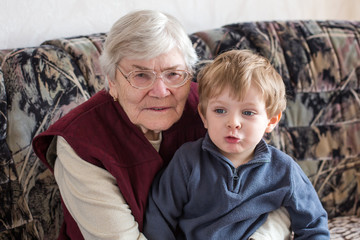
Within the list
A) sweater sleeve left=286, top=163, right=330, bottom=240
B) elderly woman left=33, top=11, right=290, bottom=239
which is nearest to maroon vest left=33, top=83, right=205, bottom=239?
elderly woman left=33, top=11, right=290, bottom=239

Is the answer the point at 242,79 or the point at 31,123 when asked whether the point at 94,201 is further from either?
the point at 242,79

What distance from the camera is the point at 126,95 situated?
142cm

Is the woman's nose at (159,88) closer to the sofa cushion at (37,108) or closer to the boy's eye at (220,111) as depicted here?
the boy's eye at (220,111)

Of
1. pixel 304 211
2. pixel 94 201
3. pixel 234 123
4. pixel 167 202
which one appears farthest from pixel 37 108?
pixel 304 211

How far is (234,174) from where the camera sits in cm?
135

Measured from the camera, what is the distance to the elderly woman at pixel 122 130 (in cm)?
135

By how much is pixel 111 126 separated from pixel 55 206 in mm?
456

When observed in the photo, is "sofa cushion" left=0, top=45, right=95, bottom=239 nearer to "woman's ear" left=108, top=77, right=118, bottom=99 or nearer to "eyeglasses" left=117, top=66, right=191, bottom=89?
"woman's ear" left=108, top=77, right=118, bottom=99

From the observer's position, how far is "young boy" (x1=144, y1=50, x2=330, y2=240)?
1298 millimetres

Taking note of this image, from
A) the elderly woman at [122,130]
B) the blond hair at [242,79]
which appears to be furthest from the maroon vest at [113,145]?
the blond hair at [242,79]

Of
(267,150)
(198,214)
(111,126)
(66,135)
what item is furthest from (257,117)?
(66,135)

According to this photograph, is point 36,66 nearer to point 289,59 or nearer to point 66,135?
point 66,135

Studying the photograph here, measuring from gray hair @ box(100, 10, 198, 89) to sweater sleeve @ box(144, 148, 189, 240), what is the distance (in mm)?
361

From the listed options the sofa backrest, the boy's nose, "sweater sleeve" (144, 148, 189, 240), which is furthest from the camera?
the sofa backrest
